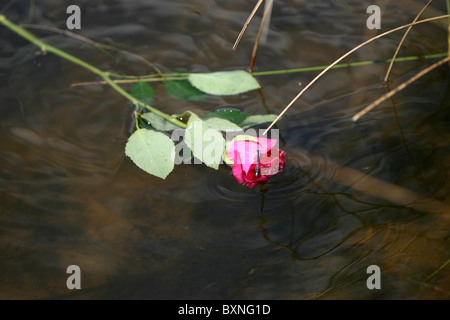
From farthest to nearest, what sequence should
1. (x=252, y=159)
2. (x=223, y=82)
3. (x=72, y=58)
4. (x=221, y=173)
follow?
1. (x=72, y=58)
2. (x=223, y=82)
3. (x=221, y=173)
4. (x=252, y=159)

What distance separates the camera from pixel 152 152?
3.51 feet

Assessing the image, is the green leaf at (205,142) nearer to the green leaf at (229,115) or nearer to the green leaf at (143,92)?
the green leaf at (229,115)

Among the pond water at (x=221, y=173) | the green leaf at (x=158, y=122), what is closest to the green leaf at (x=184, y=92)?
the pond water at (x=221, y=173)

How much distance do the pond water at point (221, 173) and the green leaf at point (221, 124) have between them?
101mm

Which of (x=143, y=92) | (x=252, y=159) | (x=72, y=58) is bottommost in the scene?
(x=252, y=159)

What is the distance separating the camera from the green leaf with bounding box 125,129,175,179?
1051 mm

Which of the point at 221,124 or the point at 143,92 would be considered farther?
Result: the point at 143,92

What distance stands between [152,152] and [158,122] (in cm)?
13

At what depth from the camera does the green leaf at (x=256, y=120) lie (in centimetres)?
118

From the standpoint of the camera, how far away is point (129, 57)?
1.43 metres

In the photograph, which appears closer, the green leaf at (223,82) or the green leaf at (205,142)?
the green leaf at (205,142)

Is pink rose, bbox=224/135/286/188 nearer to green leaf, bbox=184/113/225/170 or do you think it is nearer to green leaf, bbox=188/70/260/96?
green leaf, bbox=184/113/225/170

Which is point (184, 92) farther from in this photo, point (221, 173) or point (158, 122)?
point (221, 173)

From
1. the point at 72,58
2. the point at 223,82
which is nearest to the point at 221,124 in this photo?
the point at 223,82
